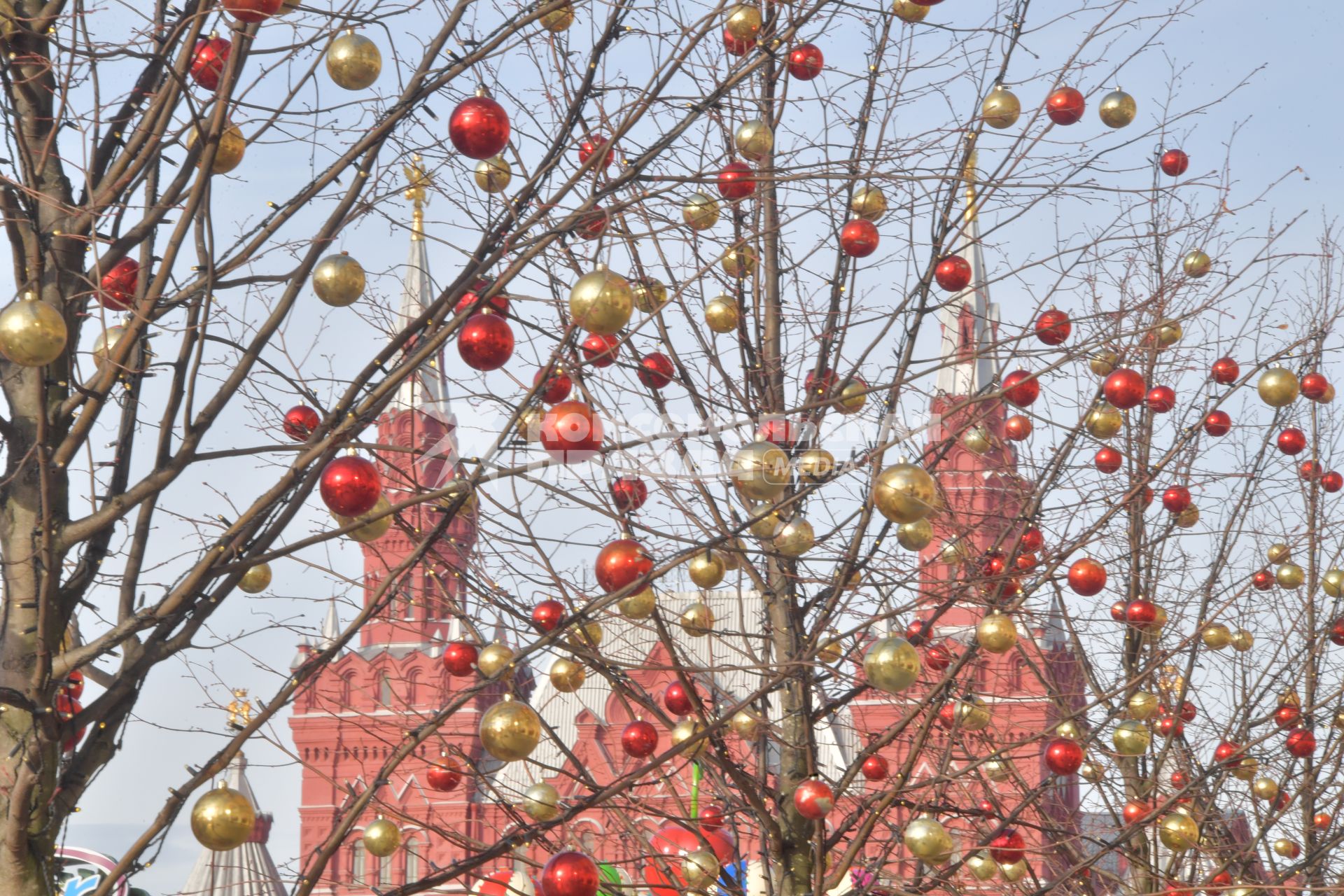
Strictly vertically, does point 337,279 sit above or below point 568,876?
above

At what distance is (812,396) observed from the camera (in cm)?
570

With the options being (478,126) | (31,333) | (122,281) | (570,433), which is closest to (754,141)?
(478,126)

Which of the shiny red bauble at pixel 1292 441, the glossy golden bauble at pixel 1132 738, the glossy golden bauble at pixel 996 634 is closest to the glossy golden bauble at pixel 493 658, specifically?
the glossy golden bauble at pixel 996 634

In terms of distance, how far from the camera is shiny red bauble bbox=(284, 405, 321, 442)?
12.6ft

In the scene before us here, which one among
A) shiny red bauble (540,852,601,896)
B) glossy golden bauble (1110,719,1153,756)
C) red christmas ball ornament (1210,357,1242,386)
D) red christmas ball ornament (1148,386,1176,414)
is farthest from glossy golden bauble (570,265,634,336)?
red christmas ball ornament (1210,357,1242,386)

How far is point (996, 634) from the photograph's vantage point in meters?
4.86

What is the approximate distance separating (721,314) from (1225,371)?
2.85 m

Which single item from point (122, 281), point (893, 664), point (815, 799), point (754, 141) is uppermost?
point (754, 141)

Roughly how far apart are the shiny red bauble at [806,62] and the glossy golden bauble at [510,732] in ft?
8.91

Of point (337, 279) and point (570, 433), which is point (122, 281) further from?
point (570, 433)

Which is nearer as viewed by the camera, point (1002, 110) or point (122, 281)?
point (122, 281)

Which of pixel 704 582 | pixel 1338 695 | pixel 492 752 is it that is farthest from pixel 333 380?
pixel 1338 695

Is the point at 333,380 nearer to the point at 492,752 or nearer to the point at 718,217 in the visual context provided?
the point at 492,752

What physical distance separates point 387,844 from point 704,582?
1473 mm
